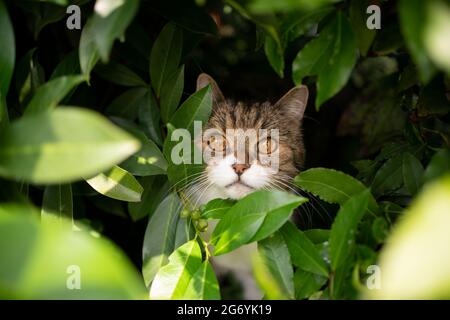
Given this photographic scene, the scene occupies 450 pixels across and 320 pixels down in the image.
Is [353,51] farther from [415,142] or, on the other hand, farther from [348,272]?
[415,142]

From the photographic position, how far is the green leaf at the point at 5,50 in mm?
956

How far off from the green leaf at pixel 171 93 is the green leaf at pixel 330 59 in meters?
0.42

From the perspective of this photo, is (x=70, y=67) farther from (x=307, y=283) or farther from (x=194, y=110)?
(x=307, y=283)

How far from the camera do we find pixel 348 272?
3.04ft

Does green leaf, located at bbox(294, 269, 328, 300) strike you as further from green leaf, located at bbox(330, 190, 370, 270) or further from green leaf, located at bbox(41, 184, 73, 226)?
green leaf, located at bbox(41, 184, 73, 226)

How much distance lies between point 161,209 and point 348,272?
56 cm

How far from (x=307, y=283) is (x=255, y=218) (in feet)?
0.60

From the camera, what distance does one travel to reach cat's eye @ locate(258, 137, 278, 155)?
70.0 inches

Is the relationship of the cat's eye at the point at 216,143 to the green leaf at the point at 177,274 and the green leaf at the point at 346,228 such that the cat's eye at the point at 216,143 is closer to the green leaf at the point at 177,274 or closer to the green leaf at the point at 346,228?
the green leaf at the point at 177,274

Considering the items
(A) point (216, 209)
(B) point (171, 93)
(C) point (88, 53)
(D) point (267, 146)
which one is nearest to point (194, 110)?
(B) point (171, 93)

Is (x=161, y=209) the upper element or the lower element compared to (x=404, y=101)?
lower

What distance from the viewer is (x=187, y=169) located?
1.30m

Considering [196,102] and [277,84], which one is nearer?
[196,102]
